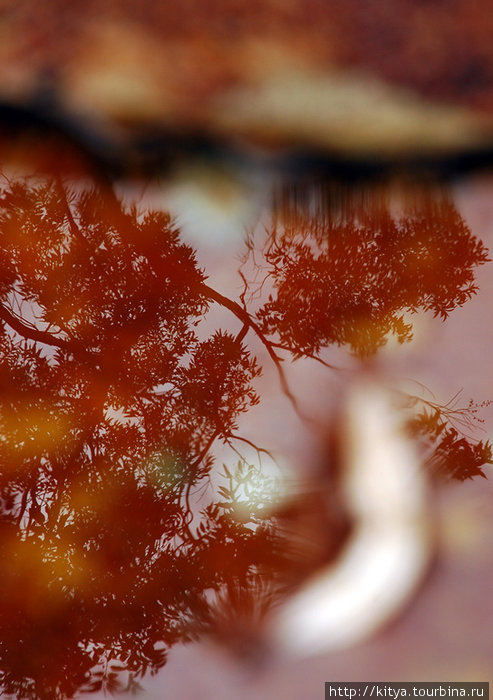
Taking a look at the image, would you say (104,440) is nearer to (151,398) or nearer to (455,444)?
(151,398)

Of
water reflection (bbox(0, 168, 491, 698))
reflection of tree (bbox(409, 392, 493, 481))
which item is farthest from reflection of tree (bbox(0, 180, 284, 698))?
reflection of tree (bbox(409, 392, 493, 481))

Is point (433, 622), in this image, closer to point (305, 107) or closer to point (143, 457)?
point (143, 457)

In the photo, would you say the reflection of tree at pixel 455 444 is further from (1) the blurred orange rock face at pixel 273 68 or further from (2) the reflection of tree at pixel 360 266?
(1) the blurred orange rock face at pixel 273 68

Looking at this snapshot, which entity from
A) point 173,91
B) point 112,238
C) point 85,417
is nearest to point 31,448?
point 85,417

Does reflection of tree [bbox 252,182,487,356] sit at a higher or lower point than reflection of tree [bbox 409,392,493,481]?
higher

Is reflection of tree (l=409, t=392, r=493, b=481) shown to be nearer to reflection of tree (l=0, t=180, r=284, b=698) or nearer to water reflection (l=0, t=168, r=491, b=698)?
water reflection (l=0, t=168, r=491, b=698)

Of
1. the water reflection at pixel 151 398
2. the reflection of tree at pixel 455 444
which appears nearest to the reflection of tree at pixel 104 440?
the water reflection at pixel 151 398

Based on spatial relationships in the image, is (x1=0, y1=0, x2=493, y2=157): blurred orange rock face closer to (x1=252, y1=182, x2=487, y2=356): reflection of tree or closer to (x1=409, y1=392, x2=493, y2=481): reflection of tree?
(x1=252, y1=182, x2=487, y2=356): reflection of tree
